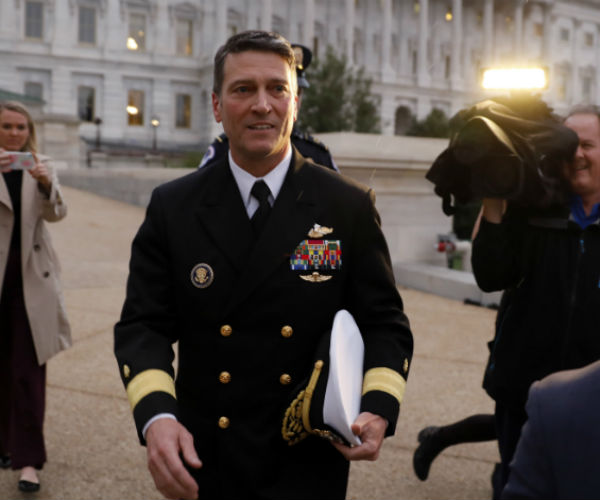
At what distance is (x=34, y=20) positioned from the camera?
57.2 meters

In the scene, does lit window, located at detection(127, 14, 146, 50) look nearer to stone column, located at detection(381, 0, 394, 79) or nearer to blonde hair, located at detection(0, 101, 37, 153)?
stone column, located at detection(381, 0, 394, 79)

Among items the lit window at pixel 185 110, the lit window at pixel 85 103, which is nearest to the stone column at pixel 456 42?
the lit window at pixel 185 110

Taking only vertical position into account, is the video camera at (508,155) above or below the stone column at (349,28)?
below

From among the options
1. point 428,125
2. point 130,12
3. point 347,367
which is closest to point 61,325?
point 347,367

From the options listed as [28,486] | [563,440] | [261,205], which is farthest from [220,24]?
[563,440]

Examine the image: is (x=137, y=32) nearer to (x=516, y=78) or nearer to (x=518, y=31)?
(x=518, y=31)

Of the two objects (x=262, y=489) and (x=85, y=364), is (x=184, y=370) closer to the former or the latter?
(x=262, y=489)

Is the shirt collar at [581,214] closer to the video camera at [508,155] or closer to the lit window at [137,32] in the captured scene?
the video camera at [508,155]

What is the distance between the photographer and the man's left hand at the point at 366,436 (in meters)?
2.06

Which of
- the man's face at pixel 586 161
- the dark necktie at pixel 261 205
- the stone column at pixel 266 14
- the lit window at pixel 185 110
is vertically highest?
the stone column at pixel 266 14

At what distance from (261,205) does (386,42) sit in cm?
7075

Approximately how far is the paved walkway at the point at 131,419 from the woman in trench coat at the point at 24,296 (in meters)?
0.31

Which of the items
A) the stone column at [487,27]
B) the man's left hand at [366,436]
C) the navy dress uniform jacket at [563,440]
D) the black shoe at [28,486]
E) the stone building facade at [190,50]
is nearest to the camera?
the navy dress uniform jacket at [563,440]

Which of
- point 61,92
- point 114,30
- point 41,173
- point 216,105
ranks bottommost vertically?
point 41,173
